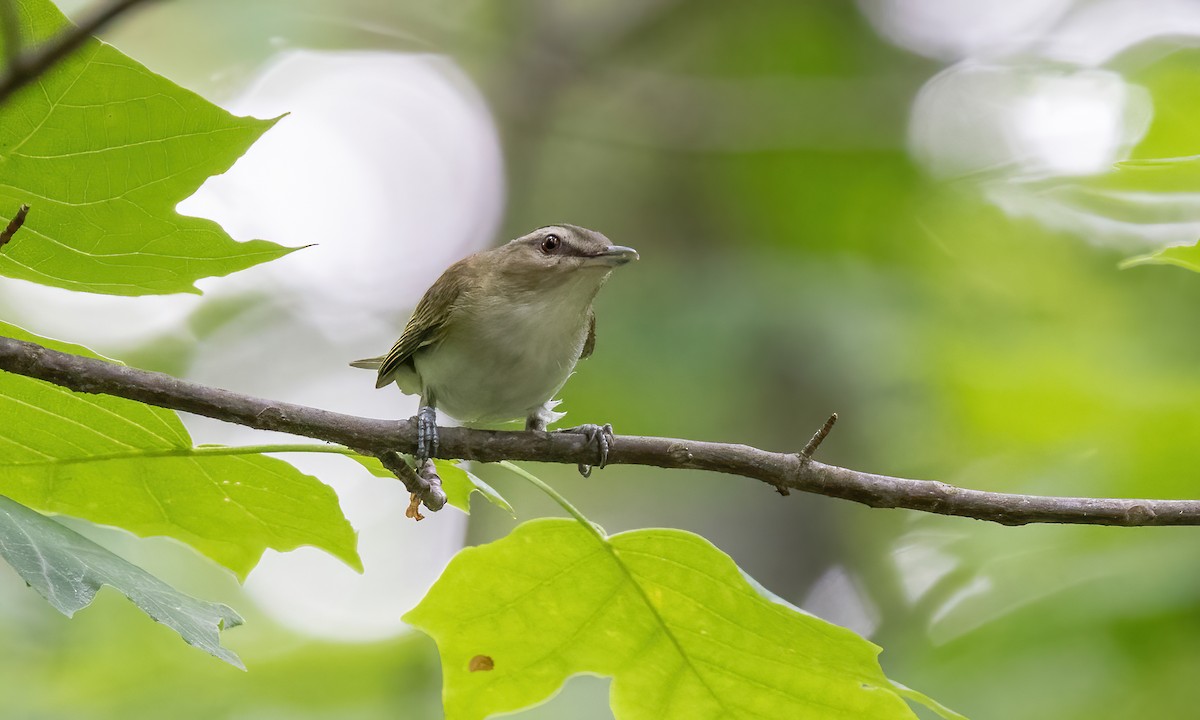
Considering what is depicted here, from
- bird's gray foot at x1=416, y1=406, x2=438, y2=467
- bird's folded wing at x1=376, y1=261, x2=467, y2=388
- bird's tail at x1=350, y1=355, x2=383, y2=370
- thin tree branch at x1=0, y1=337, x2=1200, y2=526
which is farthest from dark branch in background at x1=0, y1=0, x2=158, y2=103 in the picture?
bird's tail at x1=350, y1=355, x2=383, y2=370

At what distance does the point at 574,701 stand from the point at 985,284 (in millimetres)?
4307

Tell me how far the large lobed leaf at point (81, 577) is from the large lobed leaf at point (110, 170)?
1.88 ft

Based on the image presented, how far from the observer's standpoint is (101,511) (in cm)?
280

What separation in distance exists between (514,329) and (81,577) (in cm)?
219

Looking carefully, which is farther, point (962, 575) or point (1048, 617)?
point (962, 575)

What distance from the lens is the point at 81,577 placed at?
2.17 metres

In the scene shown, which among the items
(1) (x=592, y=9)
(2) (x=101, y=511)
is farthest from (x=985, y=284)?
(2) (x=101, y=511)

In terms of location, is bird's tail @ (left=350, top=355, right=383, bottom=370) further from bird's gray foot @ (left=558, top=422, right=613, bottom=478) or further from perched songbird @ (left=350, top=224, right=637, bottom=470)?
bird's gray foot @ (left=558, top=422, right=613, bottom=478)

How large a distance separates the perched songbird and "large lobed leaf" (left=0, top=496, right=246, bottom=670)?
1743 millimetres

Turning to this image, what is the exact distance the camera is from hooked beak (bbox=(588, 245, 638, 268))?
13.2 feet

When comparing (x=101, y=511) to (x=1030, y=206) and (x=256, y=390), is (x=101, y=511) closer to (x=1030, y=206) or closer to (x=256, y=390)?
(x=1030, y=206)

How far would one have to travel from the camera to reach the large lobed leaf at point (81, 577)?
206cm

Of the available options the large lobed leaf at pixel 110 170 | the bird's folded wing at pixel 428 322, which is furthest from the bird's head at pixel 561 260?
the large lobed leaf at pixel 110 170

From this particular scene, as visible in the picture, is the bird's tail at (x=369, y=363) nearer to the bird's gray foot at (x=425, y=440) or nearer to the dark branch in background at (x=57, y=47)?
the bird's gray foot at (x=425, y=440)
